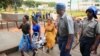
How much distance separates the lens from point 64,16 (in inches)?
214

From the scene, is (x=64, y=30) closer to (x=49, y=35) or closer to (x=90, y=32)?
(x=90, y=32)

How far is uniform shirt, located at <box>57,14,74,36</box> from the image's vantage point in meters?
5.38

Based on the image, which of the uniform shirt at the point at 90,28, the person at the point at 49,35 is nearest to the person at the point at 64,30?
the uniform shirt at the point at 90,28

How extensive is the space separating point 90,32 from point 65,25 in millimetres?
627

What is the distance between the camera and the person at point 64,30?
536 cm

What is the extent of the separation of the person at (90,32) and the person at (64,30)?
0.44 metres

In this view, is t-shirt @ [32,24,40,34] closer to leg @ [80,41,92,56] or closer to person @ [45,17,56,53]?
person @ [45,17,56,53]

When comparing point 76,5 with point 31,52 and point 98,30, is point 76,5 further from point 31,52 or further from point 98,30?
point 98,30

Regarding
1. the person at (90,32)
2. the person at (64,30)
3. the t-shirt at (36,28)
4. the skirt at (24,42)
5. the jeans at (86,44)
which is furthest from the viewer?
the t-shirt at (36,28)

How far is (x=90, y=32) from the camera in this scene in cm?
570

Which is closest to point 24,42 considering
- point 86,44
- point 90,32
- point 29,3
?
point 86,44

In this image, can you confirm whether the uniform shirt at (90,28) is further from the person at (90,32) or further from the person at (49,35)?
the person at (49,35)

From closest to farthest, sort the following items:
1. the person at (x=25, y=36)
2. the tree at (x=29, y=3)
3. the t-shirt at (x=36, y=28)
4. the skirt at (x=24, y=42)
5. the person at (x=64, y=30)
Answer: the person at (x=64, y=30) → the person at (x=25, y=36) → the skirt at (x=24, y=42) → the t-shirt at (x=36, y=28) → the tree at (x=29, y=3)

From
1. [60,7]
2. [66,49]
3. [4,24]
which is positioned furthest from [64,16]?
[4,24]
